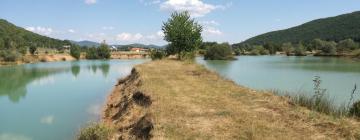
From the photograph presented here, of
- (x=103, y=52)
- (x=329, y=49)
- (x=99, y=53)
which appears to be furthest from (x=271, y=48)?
(x=99, y=53)

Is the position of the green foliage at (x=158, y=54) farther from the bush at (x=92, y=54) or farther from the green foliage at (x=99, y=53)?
the bush at (x=92, y=54)

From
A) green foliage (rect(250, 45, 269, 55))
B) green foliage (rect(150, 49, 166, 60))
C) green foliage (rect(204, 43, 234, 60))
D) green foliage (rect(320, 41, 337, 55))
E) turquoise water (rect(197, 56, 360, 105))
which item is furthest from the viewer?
green foliage (rect(250, 45, 269, 55))

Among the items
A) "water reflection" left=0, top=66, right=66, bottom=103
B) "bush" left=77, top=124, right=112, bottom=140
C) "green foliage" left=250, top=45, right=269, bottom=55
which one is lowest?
"water reflection" left=0, top=66, right=66, bottom=103

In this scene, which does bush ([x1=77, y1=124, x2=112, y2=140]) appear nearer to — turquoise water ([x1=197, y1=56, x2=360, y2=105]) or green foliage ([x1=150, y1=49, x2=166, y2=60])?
turquoise water ([x1=197, y1=56, x2=360, y2=105])

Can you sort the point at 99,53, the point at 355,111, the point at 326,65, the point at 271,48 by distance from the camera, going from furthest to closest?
the point at 271,48 → the point at 99,53 → the point at 326,65 → the point at 355,111

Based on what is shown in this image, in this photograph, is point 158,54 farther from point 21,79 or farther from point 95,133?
point 95,133

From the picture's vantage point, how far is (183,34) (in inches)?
2173

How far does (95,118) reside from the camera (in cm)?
2000

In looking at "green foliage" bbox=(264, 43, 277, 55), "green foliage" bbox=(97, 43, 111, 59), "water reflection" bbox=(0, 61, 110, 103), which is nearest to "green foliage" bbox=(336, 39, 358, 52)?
"green foliage" bbox=(264, 43, 277, 55)

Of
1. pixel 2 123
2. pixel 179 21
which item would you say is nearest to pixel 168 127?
pixel 2 123

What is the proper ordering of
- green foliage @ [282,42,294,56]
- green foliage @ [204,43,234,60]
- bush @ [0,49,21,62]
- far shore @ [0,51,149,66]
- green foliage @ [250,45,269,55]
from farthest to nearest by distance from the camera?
green foliage @ [250,45,269,55] → green foliage @ [282,42,294,56] → far shore @ [0,51,149,66] → green foliage @ [204,43,234,60] → bush @ [0,49,21,62]

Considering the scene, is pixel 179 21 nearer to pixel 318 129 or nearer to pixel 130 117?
pixel 130 117

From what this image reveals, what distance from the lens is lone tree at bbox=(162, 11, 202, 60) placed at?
55.5 meters

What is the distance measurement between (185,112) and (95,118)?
922 cm
